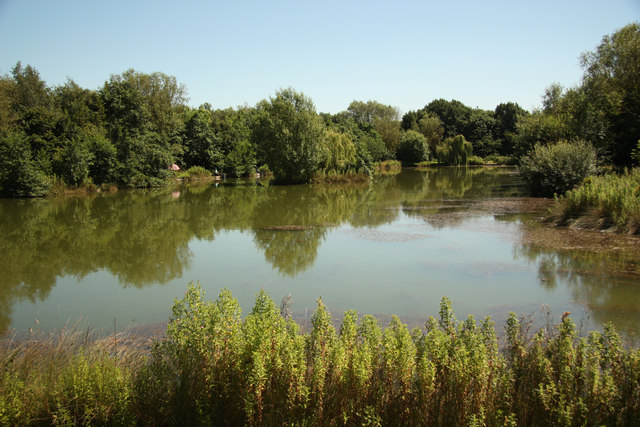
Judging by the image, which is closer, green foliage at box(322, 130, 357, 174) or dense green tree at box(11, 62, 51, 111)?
green foliage at box(322, 130, 357, 174)

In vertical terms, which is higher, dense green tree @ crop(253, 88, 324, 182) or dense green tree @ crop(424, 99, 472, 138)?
dense green tree @ crop(424, 99, 472, 138)

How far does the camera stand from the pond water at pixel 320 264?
24.6 feet

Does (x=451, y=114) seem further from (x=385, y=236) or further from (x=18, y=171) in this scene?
(x=385, y=236)

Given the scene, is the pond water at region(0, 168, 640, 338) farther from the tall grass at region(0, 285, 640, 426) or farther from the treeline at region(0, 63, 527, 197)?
the treeline at region(0, 63, 527, 197)

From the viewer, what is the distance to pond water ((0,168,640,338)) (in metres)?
7.49

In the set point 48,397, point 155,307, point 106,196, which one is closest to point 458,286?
point 155,307

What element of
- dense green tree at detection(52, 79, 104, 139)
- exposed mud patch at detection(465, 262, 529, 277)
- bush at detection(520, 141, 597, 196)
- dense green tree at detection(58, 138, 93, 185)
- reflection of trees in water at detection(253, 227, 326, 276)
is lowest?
exposed mud patch at detection(465, 262, 529, 277)

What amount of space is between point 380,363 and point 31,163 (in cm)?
2898

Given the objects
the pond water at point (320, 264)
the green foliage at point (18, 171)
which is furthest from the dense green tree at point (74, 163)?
the pond water at point (320, 264)

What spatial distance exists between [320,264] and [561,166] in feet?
53.6

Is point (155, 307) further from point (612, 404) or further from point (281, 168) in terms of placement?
point (281, 168)

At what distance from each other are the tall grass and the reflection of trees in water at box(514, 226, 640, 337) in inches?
128

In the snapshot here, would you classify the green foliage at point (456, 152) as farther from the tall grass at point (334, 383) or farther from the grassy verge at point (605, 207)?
the tall grass at point (334, 383)

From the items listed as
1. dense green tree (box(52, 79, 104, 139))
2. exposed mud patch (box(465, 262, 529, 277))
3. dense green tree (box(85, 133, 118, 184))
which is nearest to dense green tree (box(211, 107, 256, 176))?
dense green tree (box(52, 79, 104, 139))
